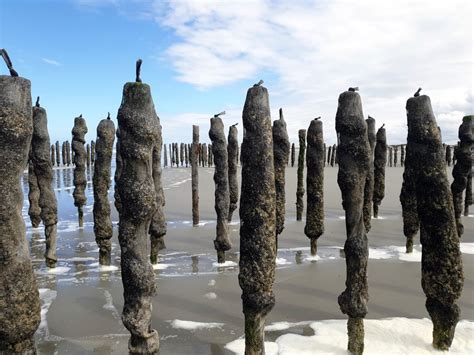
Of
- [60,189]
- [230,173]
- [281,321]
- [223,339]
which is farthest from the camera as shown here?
[60,189]

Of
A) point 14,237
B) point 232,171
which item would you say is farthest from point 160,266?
point 14,237

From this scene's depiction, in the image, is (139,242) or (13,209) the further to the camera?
(139,242)

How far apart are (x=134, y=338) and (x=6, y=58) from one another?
9.49 ft

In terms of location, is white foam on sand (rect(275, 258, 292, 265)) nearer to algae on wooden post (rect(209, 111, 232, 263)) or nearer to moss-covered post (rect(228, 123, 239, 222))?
algae on wooden post (rect(209, 111, 232, 263))

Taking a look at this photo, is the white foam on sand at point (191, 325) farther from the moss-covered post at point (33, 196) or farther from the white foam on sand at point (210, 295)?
the moss-covered post at point (33, 196)

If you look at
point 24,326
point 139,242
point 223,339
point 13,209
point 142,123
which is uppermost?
point 142,123

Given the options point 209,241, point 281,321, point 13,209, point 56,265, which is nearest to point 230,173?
point 209,241

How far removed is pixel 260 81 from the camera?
14.5 feet

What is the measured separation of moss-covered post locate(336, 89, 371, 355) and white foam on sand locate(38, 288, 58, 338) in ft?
11.8

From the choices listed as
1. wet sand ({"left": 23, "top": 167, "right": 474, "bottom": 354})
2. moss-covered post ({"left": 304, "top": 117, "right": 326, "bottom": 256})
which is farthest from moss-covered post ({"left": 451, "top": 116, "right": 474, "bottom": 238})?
moss-covered post ({"left": 304, "top": 117, "right": 326, "bottom": 256})

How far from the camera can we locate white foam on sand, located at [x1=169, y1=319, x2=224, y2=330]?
209 inches

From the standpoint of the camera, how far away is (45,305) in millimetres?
A: 6098

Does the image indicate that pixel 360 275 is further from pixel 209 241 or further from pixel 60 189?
pixel 60 189

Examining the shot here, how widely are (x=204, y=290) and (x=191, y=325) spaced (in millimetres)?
1336
